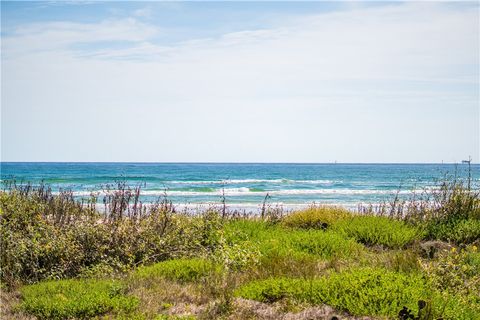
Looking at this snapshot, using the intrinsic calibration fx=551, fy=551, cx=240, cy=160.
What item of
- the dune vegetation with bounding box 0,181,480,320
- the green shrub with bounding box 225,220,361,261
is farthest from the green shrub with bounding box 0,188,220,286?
the green shrub with bounding box 225,220,361,261

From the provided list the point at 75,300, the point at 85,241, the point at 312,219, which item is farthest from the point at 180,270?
the point at 312,219

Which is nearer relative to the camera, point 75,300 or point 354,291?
point 354,291

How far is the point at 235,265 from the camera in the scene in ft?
32.2

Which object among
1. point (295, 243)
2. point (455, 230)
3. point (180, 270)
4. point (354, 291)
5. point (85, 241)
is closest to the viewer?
point (354, 291)

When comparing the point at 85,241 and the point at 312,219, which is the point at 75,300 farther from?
the point at 312,219

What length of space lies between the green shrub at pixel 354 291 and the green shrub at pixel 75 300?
1769 millimetres

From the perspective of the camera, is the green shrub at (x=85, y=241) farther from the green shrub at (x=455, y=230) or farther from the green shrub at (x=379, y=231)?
the green shrub at (x=455, y=230)

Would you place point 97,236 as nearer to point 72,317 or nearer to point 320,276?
point 72,317

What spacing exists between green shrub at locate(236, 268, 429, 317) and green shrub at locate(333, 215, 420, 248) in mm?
3912

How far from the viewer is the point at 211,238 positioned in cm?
1178

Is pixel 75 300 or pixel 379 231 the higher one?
pixel 379 231

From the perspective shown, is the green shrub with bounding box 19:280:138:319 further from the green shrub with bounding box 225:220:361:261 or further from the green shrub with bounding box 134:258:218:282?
the green shrub with bounding box 225:220:361:261

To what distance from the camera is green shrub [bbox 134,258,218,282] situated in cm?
912

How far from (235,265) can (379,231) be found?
14.1 feet
